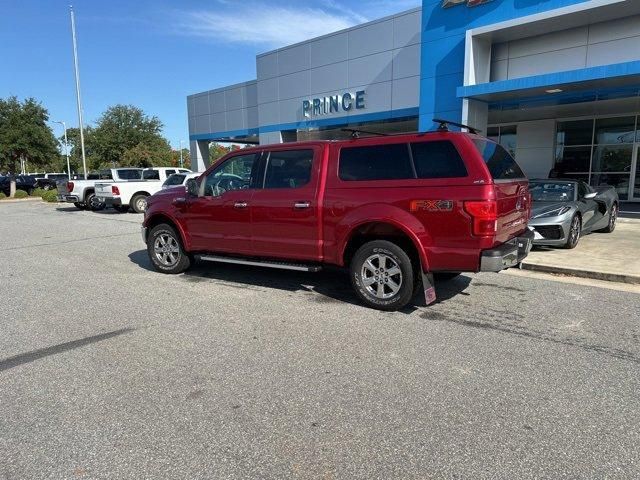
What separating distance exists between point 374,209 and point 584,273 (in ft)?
13.1

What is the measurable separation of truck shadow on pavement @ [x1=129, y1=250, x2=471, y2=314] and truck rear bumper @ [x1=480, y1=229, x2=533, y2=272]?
1093 mm

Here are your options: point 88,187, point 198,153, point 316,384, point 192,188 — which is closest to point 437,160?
point 316,384

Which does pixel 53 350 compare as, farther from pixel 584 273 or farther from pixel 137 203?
pixel 137 203

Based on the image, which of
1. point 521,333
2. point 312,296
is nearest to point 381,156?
point 312,296

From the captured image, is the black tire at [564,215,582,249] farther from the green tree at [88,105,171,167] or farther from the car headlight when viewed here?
the green tree at [88,105,171,167]

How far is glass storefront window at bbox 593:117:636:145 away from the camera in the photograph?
18312mm

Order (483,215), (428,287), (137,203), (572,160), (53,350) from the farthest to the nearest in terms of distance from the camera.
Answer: (572,160)
(137,203)
(428,287)
(483,215)
(53,350)

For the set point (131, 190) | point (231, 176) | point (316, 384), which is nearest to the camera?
point (316, 384)

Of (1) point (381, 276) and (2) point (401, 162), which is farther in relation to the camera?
(1) point (381, 276)

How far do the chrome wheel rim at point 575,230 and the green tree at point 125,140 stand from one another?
39789mm

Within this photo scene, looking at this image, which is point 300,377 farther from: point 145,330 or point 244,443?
point 145,330

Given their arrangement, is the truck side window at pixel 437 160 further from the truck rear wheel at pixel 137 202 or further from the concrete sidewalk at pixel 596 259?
the truck rear wheel at pixel 137 202

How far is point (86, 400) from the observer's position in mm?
3467

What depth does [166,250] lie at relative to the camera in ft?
25.0
